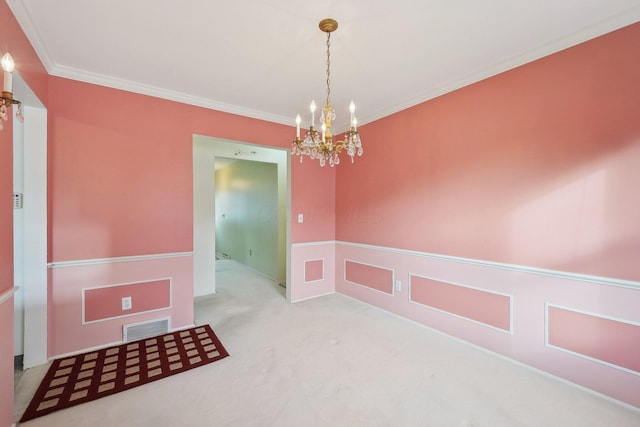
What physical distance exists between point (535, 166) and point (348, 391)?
7.69ft

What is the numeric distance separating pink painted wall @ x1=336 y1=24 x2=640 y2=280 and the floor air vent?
2.87 metres

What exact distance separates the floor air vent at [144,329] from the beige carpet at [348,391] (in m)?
0.61

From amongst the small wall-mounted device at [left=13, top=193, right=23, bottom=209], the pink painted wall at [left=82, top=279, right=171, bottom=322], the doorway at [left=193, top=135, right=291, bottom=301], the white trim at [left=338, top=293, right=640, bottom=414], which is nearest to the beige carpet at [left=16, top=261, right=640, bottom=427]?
the white trim at [left=338, top=293, right=640, bottom=414]

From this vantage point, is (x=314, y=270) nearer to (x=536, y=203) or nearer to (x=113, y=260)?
(x=113, y=260)

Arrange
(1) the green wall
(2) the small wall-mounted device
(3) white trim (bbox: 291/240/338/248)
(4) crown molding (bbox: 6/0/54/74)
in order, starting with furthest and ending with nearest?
(1) the green wall < (3) white trim (bbox: 291/240/338/248) < (2) the small wall-mounted device < (4) crown molding (bbox: 6/0/54/74)

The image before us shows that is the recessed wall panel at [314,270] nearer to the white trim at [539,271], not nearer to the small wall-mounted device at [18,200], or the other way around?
the white trim at [539,271]

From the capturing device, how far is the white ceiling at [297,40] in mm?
1685

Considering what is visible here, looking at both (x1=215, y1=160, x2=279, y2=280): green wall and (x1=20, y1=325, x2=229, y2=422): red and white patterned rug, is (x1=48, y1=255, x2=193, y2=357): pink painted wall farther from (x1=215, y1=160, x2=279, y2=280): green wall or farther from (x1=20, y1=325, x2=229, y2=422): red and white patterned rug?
(x1=215, y1=160, x2=279, y2=280): green wall

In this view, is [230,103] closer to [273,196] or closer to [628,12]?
[273,196]

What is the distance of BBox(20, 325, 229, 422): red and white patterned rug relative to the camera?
6.05 feet

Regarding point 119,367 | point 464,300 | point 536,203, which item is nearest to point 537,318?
point 464,300

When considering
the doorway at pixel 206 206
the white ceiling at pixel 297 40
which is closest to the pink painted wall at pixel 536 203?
the white ceiling at pixel 297 40

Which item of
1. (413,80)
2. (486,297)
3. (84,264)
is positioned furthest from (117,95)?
(486,297)

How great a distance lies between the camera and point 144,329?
107 inches
